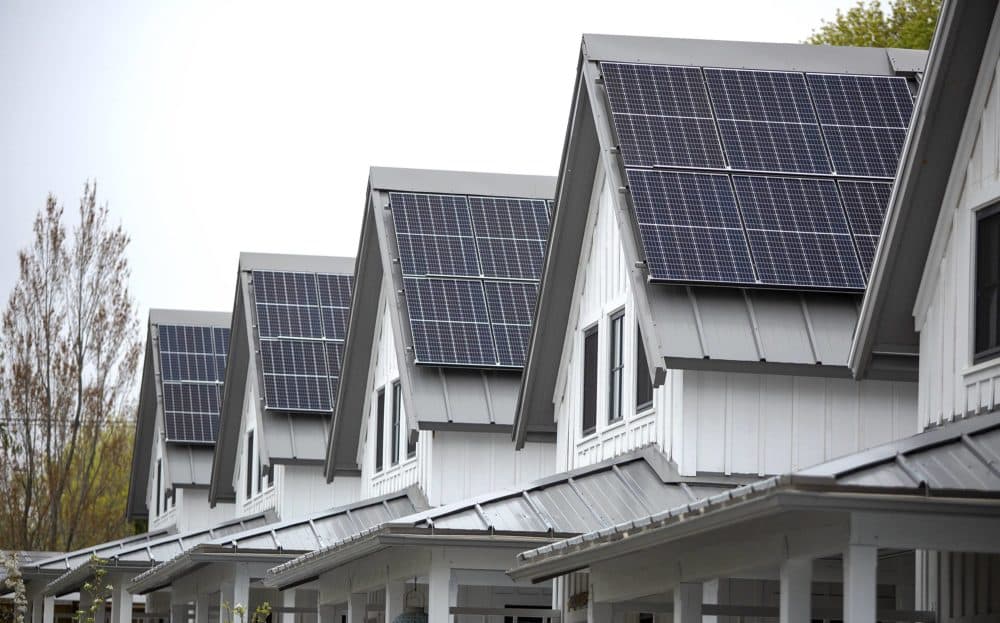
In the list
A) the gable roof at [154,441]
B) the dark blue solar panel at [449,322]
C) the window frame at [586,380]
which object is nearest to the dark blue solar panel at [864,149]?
the window frame at [586,380]

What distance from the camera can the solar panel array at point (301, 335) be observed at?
32.9 meters

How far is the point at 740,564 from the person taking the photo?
40.7ft

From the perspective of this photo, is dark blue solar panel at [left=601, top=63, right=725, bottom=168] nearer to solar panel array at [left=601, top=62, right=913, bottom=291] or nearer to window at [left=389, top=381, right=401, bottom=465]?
solar panel array at [left=601, top=62, right=913, bottom=291]

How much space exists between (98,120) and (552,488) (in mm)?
143266

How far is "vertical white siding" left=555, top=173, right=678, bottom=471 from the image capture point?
752 inches

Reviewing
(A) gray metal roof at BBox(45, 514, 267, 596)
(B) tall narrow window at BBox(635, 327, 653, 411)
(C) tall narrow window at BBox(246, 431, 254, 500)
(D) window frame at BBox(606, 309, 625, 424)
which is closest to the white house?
(B) tall narrow window at BBox(635, 327, 653, 411)

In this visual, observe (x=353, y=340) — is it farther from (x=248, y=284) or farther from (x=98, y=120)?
(x=98, y=120)

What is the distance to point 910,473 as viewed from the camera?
10773 mm

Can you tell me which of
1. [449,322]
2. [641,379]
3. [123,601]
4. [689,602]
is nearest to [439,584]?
[641,379]

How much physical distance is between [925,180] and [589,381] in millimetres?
7706

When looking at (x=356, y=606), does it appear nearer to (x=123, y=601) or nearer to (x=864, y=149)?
(x=864, y=149)

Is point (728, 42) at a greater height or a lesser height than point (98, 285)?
lesser

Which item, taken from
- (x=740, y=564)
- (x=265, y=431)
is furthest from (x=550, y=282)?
(x=265, y=431)

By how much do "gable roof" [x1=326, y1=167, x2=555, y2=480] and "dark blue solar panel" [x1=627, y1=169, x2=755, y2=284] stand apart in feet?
22.9
